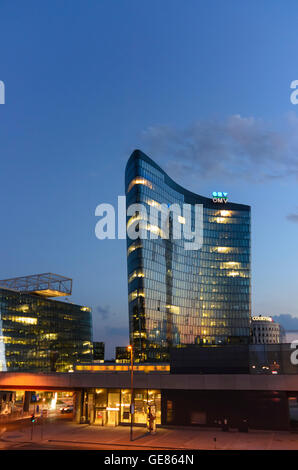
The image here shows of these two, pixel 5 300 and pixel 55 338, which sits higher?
pixel 5 300

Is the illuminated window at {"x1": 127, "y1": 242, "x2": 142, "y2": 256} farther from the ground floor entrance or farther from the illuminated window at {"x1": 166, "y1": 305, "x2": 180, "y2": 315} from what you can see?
the ground floor entrance

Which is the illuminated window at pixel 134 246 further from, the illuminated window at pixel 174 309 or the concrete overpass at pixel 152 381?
the concrete overpass at pixel 152 381

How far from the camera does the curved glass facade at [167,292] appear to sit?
154500 millimetres

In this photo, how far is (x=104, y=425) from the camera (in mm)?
53375

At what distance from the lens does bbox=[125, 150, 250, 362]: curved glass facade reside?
15450 cm

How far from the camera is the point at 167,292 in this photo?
17138 centimetres

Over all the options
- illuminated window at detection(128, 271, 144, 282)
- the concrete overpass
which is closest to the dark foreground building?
illuminated window at detection(128, 271, 144, 282)

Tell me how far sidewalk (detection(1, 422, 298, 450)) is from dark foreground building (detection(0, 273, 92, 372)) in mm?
70185

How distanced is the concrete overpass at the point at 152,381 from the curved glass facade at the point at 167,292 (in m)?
98.2

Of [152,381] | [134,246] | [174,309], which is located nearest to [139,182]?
[134,246]

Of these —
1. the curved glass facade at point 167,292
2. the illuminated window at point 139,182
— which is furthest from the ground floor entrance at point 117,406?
the illuminated window at point 139,182
